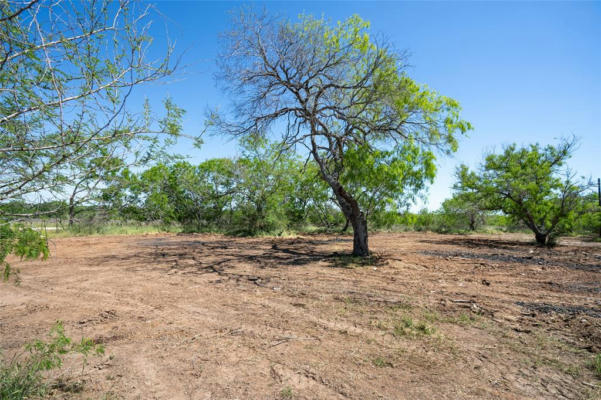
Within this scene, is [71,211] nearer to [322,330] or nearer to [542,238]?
[322,330]

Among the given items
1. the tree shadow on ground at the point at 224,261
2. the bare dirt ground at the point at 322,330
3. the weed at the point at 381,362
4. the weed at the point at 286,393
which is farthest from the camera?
the tree shadow on ground at the point at 224,261

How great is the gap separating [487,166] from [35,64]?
1818cm

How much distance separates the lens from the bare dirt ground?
2609 mm

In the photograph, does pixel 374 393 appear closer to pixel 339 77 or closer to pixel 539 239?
pixel 339 77

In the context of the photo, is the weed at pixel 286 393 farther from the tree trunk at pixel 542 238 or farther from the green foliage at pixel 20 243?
the tree trunk at pixel 542 238

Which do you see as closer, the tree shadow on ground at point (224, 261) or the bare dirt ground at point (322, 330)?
the bare dirt ground at point (322, 330)

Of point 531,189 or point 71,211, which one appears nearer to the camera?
point 71,211

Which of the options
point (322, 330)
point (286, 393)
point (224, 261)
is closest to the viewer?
point (286, 393)

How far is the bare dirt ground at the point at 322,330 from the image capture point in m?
2.61

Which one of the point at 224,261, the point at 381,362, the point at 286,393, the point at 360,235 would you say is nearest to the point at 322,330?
the point at 381,362

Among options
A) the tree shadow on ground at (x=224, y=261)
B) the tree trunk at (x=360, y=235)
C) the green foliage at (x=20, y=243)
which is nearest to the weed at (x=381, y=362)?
the green foliage at (x=20, y=243)

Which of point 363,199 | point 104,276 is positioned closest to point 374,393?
point 104,276

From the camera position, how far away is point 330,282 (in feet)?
20.3

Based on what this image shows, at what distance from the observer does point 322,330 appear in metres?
3.74
